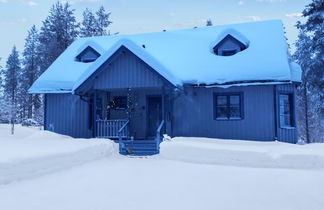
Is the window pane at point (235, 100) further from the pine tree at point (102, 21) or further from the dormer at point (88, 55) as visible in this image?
the pine tree at point (102, 21)

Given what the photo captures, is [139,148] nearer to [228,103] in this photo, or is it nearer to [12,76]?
[228,103]

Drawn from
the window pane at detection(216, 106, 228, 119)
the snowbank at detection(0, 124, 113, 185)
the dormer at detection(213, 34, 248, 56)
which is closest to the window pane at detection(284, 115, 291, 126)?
the window pane at detection(216, 106, 228, 119)

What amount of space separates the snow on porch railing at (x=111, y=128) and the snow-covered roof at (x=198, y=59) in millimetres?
2400

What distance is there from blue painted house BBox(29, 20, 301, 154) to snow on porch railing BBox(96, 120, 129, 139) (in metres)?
0.05

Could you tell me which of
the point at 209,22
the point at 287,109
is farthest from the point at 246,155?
the point at 209,22

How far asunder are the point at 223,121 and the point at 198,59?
392cm

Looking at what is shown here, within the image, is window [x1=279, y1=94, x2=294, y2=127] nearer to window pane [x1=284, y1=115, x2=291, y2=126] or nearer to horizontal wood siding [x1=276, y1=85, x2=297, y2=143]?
window pane [x1=284, y1=115, x2=291, y2=126]

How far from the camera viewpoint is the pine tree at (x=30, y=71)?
1731 inches

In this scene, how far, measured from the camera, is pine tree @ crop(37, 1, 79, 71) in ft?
118

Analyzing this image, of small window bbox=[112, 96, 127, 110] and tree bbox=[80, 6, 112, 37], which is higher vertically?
tree bbox=[80, 6, 112, 37]

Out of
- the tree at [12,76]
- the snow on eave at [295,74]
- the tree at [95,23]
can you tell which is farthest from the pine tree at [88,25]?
the snow on eave at [295,74]

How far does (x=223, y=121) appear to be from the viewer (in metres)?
14.7

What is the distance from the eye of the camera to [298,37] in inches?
1226

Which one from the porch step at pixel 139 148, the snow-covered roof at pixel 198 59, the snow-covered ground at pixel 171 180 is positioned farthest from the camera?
the snow-covered roof at pixel 198 59
